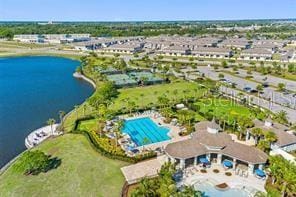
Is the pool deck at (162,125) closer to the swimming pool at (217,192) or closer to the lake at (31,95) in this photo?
the swimming pool at (217,192)

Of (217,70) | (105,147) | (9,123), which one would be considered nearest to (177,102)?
(105,147)

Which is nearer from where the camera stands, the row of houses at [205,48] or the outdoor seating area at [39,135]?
the outdoor seating area at [39,135]

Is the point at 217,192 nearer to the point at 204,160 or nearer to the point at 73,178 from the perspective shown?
the point at 204,160

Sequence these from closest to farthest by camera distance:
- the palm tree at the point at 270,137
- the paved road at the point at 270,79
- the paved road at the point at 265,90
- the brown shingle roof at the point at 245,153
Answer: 1. the brown shingle roof at the point at 245,153
2. the palm tree at the point at 270,137
3. the paved road at the point at 265,90
4. the paved road at the point at 270,79

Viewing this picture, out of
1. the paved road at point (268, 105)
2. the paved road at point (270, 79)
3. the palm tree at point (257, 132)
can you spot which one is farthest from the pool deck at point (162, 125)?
the paved road at point (270, 79)

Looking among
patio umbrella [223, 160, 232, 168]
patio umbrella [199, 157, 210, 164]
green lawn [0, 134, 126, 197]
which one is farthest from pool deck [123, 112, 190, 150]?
patio umbrella [223, 160, 232, 168]

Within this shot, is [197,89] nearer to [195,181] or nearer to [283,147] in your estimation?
[283,147]
